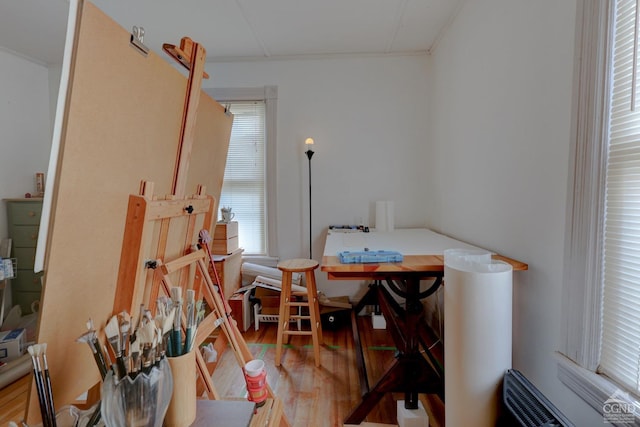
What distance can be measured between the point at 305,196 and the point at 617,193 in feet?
7.57

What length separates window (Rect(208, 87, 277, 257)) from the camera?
2.91 meters

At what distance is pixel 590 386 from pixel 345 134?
8.18ft

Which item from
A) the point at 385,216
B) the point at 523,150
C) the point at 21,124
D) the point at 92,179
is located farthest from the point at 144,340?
the point at 21,124

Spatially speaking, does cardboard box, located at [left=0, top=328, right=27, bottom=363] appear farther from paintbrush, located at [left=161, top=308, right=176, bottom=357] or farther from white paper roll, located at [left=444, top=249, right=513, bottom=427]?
white paper roll, located at [left=444, top=249, right=513, bottom=427]

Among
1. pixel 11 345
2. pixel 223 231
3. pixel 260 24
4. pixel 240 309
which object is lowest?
pixel 11 345

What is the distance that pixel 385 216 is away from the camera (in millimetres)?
2727

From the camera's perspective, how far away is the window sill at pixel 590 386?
0.89 meters

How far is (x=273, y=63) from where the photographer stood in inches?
113

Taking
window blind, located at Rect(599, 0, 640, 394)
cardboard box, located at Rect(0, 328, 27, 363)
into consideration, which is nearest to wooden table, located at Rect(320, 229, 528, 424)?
window blind, located at Rect(599, 0, 640, 394)

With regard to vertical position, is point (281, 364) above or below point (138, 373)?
below

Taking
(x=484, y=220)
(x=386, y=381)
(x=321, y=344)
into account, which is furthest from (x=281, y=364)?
(x=484, y=220)

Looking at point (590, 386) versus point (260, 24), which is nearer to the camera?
point (590, 386)

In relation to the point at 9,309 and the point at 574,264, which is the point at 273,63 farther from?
the point at 9,309

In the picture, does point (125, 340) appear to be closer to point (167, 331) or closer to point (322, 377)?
point (167, 331)
